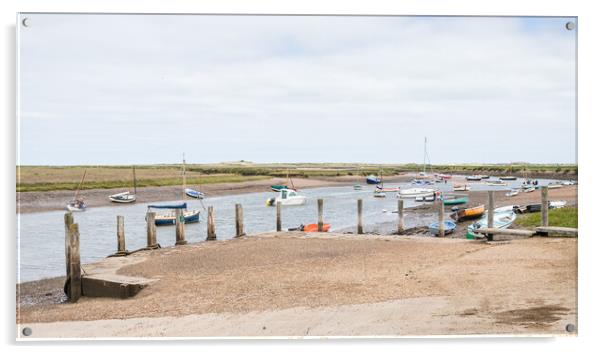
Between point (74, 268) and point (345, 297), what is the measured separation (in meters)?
3.85

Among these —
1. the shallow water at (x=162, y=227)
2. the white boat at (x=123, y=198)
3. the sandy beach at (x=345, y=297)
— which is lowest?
the shallow water at (x=162, y=227)

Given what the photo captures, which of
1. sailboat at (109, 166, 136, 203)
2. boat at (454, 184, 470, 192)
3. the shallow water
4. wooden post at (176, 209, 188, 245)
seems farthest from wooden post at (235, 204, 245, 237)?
boat at (454, 184, 470, 192)

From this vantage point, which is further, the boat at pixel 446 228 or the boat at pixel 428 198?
the boat at pixel 428 198

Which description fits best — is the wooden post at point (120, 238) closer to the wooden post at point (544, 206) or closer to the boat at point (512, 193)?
the wooden post at point (544, 206)

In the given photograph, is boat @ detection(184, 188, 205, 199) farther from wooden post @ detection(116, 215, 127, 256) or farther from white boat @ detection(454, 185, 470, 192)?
wooden post @ detection(116, 215, 127, 256)

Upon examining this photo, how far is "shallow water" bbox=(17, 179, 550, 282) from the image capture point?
10.2 metres

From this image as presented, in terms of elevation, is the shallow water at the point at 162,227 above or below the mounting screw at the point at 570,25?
below

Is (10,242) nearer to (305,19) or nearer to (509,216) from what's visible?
(305,19)

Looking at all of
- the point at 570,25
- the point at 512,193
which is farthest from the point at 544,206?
the point at 512,193

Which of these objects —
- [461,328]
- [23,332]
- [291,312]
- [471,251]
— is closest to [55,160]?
[23,332]

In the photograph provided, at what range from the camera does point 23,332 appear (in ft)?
17.8

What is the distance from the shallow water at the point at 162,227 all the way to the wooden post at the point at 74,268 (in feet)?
1.58

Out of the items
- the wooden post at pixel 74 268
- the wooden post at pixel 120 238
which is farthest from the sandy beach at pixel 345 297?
the wooden post at pixel 120 238

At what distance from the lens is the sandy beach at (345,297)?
5504mm
